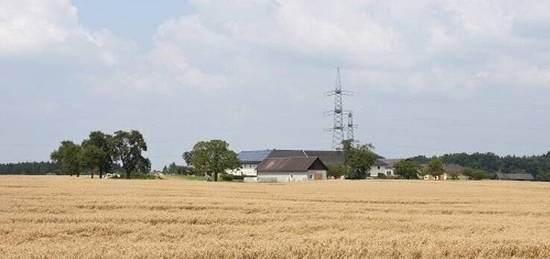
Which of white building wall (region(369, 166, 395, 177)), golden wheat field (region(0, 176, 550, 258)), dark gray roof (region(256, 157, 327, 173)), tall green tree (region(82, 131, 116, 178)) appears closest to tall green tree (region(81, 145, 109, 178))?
tall green tree (region(82, 131, 116, 178))

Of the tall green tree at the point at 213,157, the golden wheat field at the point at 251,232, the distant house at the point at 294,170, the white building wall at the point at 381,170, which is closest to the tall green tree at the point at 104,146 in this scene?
the tall green tree at the point at 213,157

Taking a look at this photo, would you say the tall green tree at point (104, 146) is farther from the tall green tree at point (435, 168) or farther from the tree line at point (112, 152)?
the tall green tree at point (435, 168)

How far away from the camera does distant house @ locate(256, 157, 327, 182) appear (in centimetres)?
13779

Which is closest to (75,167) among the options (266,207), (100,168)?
(100,168)

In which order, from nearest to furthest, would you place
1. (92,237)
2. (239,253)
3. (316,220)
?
(239,253) < (92,237) < (316,220)

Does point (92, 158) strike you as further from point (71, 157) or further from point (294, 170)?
point (294, 170)

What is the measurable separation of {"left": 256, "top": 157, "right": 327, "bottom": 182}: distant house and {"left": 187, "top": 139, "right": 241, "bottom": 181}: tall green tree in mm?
15071

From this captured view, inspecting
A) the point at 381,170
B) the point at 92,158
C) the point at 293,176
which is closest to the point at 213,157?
the point at 92,158

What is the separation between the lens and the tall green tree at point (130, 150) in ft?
443

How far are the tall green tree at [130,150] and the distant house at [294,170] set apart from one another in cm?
2432

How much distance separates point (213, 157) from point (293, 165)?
35.7 m

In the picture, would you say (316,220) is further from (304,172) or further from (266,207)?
(304,172)

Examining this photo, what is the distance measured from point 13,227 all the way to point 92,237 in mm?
2904

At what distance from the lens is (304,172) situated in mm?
140375
